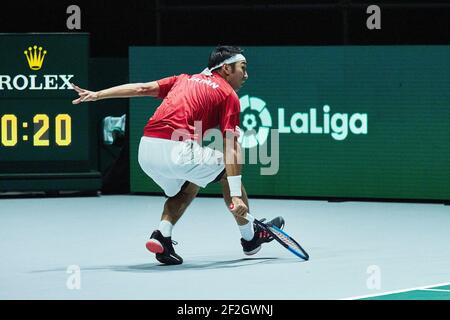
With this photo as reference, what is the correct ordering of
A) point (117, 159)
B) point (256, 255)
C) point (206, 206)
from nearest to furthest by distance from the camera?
point (256, 255) → point (206, 206) → point (117, 159)

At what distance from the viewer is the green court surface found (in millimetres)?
7992

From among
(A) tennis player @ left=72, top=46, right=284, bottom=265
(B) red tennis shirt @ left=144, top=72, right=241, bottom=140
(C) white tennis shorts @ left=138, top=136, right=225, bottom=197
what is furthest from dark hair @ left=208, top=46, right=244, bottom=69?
(C) white tennis shorts @ left=138, top=136, right=225, bottom=197

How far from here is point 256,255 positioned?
10.1 metres

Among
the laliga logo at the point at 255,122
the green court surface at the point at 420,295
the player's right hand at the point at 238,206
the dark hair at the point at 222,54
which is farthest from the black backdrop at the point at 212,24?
the green court surface at the point at 420,295

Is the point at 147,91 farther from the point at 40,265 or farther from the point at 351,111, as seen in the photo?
the point at 351,111

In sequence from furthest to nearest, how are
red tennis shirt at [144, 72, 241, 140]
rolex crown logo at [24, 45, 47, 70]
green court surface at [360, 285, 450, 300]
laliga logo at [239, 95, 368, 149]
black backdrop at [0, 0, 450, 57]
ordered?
black backdrop at [0, 0, 450, 57] < rolex crown logo at [24, 45, 47, 70] < laliga logo at [239, 95, 368, 149] < red tennis shirt at [144, 72, 241, 140] < green court surface at [360, 285, 450, 300]

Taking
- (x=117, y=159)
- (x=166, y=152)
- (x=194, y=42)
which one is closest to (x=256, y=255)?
(x=166, y=152)

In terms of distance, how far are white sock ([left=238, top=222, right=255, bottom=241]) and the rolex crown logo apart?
17.7ft

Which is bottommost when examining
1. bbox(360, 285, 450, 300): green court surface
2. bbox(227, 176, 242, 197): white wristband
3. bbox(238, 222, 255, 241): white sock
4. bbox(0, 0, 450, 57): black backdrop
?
bbox(360, 285, 450, 300): green court surface

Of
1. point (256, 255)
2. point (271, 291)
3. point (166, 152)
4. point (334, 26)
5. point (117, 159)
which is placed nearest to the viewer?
point (271, 291)

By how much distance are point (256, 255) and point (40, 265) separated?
172 centimetres

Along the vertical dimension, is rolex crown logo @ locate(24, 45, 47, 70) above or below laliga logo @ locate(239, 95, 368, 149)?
above

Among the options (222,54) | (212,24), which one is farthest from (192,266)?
(212,24)

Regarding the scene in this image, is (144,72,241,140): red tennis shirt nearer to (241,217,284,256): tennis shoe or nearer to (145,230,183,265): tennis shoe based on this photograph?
(145,230,183,265): tennis shoe
